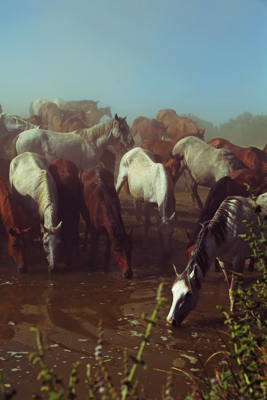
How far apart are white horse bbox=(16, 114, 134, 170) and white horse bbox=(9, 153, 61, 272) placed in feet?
4.98

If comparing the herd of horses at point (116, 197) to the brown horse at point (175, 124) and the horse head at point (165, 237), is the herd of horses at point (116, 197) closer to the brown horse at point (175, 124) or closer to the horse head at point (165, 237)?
the horse head at point (165, 237)

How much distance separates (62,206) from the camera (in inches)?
311

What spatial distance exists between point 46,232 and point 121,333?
3.03 meters

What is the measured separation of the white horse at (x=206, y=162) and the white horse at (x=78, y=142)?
177cm

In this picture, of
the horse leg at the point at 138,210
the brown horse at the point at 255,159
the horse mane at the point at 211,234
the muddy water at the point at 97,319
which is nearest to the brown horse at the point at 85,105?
the brown horse at the point at 255,159

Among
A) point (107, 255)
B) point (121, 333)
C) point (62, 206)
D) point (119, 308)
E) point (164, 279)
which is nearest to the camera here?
point (121, 333)

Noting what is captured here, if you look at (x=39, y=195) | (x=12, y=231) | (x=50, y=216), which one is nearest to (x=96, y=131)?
(x=39, y=195)

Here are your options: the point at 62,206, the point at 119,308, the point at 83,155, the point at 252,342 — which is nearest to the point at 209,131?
the point at 83,155

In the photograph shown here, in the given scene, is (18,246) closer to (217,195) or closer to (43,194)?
(43,194)

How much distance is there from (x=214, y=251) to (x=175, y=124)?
20670mm

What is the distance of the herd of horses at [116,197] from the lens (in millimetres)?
5059

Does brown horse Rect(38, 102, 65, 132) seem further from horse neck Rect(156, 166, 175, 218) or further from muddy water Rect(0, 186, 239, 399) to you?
muddy water Rect(0, 186, 239, 399)

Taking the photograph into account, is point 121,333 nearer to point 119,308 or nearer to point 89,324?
point 89,324

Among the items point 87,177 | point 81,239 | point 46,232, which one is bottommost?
point 81,239
